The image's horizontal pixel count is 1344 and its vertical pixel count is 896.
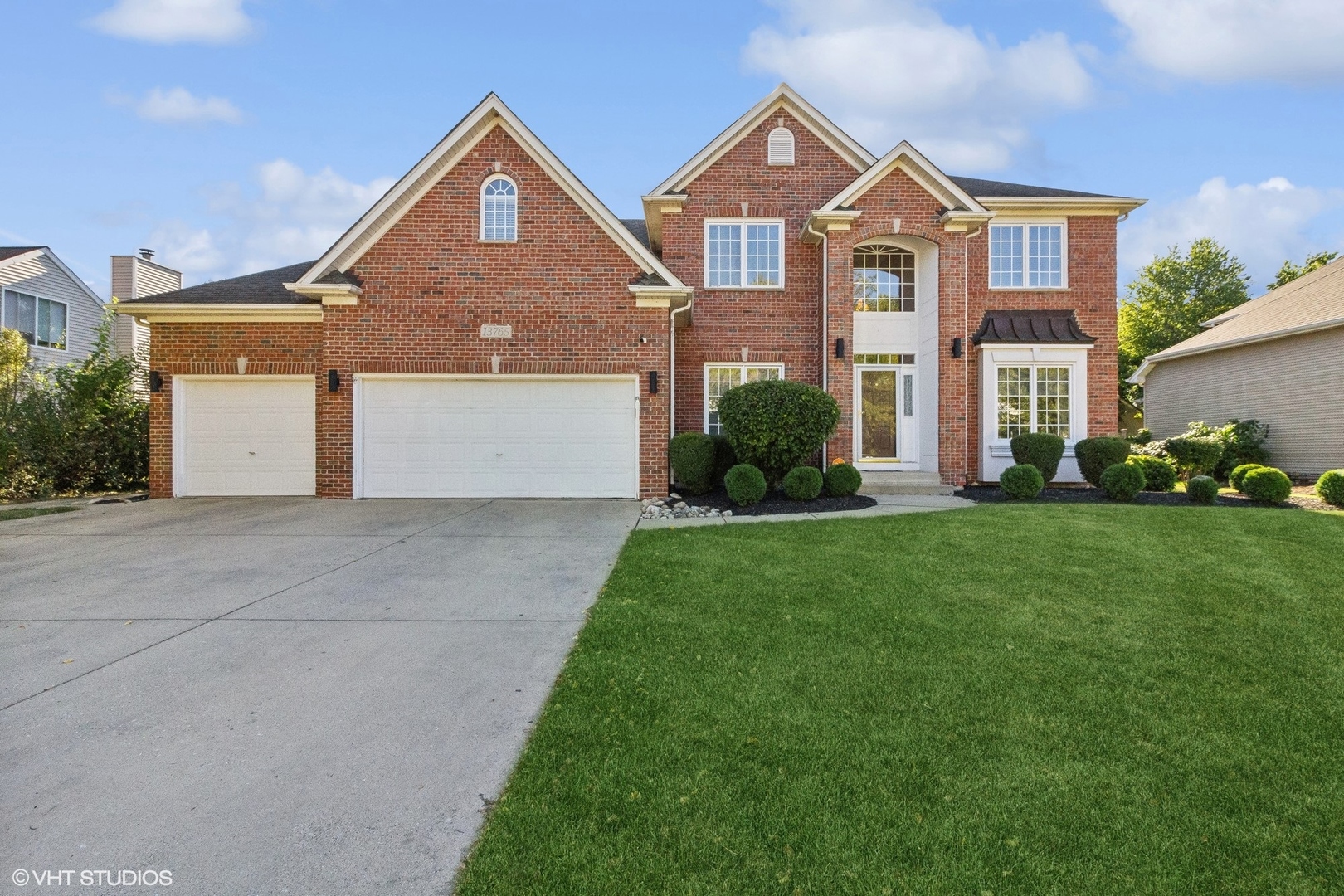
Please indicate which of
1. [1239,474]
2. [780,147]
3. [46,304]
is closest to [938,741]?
[1239,474]

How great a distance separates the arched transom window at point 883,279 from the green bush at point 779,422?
4.09 metres

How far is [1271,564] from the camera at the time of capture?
21.9ft

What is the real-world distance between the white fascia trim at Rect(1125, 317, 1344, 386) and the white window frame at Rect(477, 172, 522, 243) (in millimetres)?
17812

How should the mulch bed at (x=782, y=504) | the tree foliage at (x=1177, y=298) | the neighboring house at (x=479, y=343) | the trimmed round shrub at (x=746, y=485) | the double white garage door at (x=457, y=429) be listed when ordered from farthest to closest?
the tree foliage at (x=1177, y=298), the double white garage door at (x=457, y=429), the neighboring house at (x=479, y=343), the trimmed round shrub at (x=746, y=485), the mulch bed at (x=782, y=504)

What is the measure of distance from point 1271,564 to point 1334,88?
20302 mm

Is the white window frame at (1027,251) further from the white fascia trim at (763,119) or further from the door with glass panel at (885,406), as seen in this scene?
the white fascia trim at (763,119)

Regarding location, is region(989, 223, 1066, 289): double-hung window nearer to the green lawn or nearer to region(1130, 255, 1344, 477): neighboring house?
region(1130, 255, 1344, 477): neighboring house

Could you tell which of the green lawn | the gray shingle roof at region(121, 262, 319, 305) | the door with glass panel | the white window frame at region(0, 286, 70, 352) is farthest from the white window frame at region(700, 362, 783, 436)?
the white window frame at region(0, 286, 70, 352)

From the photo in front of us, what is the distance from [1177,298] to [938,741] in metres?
42.2

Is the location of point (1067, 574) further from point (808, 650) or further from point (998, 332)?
point (998, 332)

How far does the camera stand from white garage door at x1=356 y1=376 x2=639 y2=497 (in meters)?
11.8

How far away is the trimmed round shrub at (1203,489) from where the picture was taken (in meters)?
11.0

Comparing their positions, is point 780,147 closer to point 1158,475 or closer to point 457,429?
point 457,429

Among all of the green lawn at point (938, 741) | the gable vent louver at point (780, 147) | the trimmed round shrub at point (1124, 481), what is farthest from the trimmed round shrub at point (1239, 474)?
the gable vent louver at point (780, 147)
